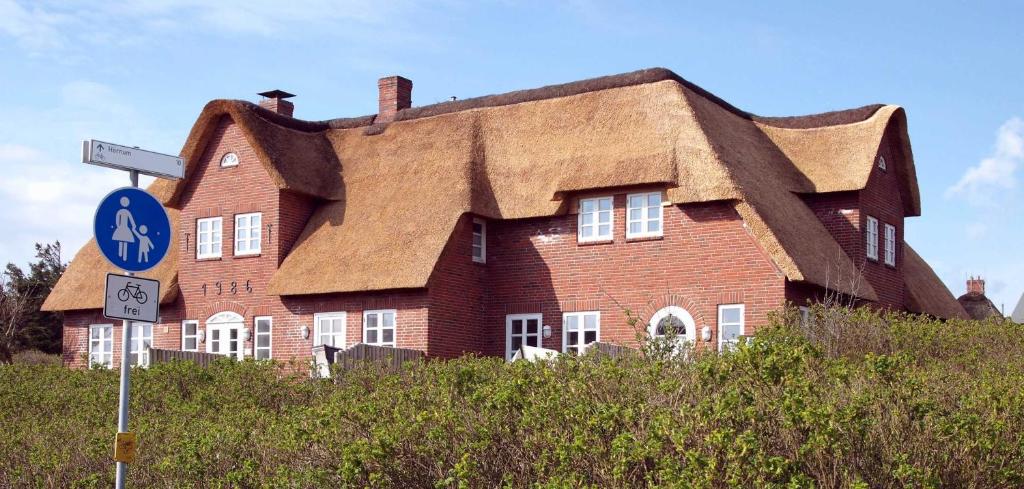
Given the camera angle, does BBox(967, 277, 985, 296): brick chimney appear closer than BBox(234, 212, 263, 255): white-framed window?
No

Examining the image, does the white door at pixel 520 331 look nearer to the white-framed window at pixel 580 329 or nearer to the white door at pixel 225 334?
the white-framed window at pixel 580 329

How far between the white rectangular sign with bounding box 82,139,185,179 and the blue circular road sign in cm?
26

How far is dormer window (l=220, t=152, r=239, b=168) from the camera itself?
1158 inches

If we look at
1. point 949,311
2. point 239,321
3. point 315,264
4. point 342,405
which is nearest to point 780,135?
point 949,311

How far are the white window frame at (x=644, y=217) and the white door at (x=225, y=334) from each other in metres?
9.49

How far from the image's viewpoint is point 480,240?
91.2 feet

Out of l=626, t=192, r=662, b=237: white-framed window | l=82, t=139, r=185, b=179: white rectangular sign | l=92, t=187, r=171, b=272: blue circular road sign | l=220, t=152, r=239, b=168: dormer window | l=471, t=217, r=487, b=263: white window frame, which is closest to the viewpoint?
l=92, t=187, r=171, b=272: blue circular road sign

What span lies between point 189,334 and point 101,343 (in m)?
3.18

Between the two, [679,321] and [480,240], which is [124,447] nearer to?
[679,321]

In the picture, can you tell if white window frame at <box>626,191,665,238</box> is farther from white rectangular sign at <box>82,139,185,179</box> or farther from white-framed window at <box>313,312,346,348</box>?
white rectangular sign at <box>82,139,185,179</box>

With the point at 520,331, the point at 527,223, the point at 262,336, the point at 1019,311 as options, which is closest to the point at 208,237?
the point at 262,336

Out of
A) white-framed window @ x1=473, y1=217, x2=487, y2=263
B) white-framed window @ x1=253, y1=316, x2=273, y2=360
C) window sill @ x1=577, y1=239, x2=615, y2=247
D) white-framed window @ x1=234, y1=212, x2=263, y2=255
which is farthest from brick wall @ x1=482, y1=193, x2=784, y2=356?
white-framed window @ x1=234, y1=212, x2=263, y2=255

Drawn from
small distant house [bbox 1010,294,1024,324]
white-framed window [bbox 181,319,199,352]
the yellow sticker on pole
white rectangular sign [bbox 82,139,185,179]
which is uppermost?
white rectangular sign [bbox 82,139,185,179]

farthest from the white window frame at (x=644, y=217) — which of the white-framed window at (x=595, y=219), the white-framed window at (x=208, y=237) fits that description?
the white-framed window at (x=208, y=237)
